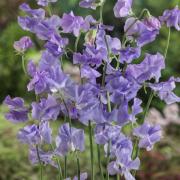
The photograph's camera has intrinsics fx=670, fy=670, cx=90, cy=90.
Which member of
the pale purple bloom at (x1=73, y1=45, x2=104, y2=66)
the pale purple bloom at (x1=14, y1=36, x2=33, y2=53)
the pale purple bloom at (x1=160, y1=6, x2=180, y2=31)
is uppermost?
the pale purple bloom at (x1=160, y1=6, x2=180, y2=31)

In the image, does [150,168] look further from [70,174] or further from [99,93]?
[99,93]

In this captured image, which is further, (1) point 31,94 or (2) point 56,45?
(1) point 31,94

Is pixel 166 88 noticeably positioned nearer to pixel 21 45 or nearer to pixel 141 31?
pixel 141 31

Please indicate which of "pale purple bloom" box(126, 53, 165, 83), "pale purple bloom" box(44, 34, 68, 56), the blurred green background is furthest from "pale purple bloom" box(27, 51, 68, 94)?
the blurred green background

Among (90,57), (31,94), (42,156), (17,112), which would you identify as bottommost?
(31,94)

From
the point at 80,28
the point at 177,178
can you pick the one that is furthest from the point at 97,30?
the point at 177,178

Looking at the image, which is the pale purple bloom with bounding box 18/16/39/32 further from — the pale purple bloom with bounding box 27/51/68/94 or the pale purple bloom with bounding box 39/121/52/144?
the pale purple bloom with bounding box 39/121/52/144

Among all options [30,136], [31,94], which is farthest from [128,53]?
[31,94]
